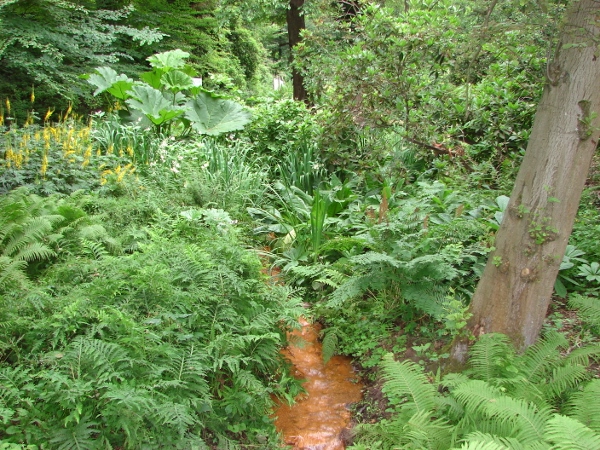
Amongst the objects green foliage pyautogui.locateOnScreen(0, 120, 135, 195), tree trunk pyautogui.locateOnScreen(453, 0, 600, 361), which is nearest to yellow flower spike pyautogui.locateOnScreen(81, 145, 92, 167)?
green foliage pyautogui.locateOnScreen(0, 120, 135, 195)

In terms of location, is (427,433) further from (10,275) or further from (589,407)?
(10,275)

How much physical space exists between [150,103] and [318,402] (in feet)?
18.7

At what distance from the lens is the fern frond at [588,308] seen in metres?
3.25

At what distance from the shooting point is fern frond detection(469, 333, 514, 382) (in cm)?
284

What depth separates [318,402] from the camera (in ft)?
11.8

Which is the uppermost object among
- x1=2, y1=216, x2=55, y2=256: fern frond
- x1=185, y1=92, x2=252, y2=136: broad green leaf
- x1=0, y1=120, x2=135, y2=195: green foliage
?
x1=185, y1=92, x2=252, y2=136: broad green leaf

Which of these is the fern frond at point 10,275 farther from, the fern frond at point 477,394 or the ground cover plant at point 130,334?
the fern frond at point 477,394

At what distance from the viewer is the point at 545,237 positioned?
2865 mm

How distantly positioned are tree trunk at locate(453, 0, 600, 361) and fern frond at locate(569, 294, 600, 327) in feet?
1.48

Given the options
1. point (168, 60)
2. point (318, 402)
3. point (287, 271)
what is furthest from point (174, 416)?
point (168, 60)

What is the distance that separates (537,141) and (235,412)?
2.40 m

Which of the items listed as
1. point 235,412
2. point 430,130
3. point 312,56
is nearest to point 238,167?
point 312,56

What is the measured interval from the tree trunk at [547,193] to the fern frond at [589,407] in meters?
0.59

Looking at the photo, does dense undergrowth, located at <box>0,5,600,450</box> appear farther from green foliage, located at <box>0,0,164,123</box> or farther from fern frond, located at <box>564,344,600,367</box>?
green foliage, located at <box>0,0,164,123</box>
